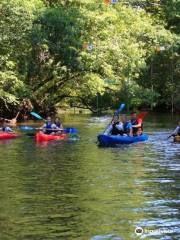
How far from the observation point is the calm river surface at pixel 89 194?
36.1 feet

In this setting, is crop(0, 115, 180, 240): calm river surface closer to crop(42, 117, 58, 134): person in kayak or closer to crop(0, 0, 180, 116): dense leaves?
crop(42, 117, 58, 134): person in kayak

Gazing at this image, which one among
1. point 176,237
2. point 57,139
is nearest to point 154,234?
point 176,237

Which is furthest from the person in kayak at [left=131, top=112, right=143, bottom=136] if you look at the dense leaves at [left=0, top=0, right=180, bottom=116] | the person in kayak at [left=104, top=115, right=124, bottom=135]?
the dense leaves at [left=0, top=0, right=180, bottom=116]

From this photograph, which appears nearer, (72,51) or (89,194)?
(89,194)

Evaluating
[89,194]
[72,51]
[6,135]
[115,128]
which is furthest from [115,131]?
[72,51]

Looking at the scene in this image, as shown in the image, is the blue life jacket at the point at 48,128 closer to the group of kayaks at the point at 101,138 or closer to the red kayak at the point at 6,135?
the group of kayaks at the point at 101,138

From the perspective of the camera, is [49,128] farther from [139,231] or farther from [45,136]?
[139,231]

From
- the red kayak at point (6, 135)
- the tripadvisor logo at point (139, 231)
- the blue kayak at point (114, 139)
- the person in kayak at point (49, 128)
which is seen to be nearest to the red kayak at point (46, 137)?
the person in kayak at point (49, 128)

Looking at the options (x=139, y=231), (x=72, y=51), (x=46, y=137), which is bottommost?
(x=139, y=231)

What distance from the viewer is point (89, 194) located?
14.3m

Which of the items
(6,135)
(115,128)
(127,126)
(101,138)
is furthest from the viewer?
(6,135)

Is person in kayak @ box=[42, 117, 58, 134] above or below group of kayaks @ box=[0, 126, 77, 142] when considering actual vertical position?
above

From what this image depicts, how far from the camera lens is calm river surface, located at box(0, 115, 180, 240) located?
11.0m

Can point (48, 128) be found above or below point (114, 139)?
above
